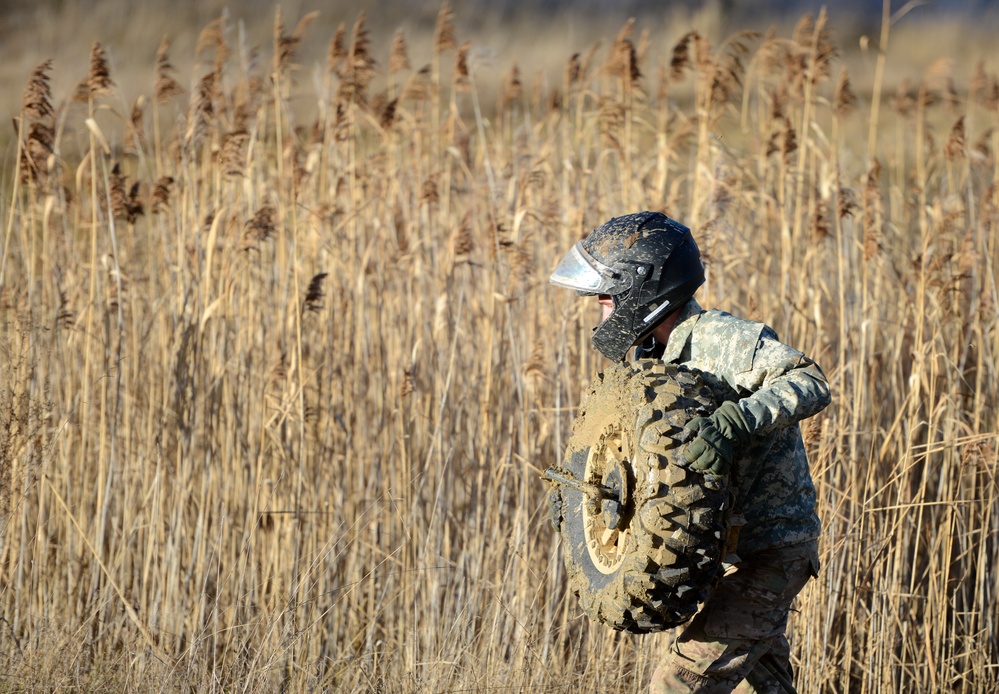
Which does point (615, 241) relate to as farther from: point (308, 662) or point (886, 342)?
point (886, 342)

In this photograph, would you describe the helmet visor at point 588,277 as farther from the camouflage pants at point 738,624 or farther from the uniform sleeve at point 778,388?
the camouflage pants at point 738,624

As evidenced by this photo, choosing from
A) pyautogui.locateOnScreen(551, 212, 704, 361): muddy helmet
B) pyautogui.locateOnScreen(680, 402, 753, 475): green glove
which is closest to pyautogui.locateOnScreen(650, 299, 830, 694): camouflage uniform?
pyautogui.locateOnScreen(551, 212, 704, 361): muddy helmet

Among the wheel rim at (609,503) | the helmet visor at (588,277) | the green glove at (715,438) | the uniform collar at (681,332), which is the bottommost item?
the wheel rim at (609,503)

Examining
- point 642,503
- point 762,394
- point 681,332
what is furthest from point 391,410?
point 762,394

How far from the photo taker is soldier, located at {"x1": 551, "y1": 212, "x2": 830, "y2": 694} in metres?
2.59

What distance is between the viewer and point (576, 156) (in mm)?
4961

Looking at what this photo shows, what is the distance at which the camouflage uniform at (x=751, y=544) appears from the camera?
101 inches

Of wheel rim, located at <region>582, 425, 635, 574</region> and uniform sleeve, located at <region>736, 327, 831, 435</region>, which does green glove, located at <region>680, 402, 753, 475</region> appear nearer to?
uniform sleeve, located at <region>736, 327, 831, 435</region>

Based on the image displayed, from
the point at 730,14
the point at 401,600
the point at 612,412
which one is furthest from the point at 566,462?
the point at 730,14

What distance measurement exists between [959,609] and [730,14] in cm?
2375

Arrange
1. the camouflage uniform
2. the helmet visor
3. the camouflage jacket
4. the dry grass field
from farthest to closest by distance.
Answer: the dry grass field < the helmet visor < the camouflage uniform < the camouflage jacket

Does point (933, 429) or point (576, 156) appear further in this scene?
point (576, 156)

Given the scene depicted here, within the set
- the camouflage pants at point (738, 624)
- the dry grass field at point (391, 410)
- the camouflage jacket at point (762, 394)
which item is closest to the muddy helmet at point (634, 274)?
the camouflage jacket at point (762, 394)

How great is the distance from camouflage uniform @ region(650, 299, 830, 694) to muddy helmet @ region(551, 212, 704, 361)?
117 millimetres
